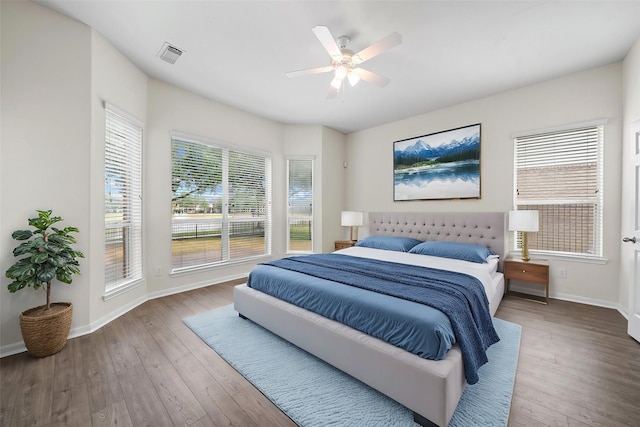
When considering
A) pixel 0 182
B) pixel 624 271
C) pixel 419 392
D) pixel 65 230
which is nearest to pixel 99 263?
pixel 65 230

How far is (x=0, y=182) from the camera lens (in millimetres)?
2049

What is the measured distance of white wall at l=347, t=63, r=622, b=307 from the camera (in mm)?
2930

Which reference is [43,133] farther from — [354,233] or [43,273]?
[354,233]

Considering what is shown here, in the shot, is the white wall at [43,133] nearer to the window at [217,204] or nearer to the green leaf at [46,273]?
the green leaf at [46,273]

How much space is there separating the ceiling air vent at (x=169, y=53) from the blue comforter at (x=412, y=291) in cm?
250

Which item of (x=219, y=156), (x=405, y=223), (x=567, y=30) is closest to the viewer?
(x=567, y=30)

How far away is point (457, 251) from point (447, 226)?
0.74 metres

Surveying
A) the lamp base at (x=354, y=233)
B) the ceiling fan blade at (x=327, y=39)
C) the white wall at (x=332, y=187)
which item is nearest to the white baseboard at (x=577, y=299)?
the lamp base at (x=354, y=233)

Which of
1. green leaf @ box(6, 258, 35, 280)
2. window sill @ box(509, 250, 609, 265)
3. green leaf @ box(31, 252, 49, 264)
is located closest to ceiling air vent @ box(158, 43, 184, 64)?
Answer: green leaf @ box(31, 252, 49, 264)

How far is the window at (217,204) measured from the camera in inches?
146

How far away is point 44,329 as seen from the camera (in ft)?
6.66

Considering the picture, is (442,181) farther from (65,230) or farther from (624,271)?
(65,230)

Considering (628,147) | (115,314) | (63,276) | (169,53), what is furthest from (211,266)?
(628,147)

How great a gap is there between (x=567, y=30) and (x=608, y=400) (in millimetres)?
3010
